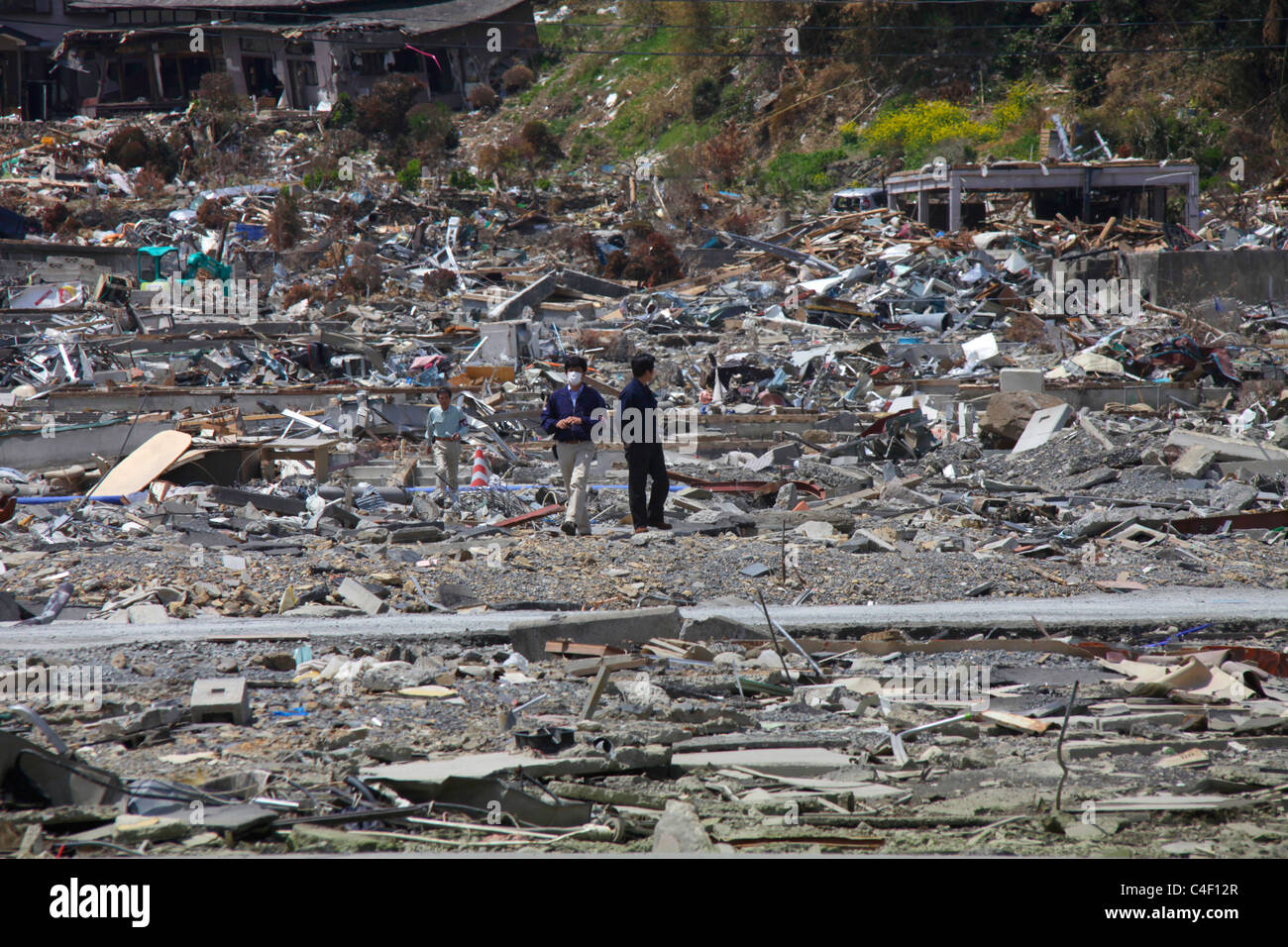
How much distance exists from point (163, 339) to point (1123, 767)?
694 inches

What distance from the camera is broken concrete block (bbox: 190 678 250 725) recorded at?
4.73 m

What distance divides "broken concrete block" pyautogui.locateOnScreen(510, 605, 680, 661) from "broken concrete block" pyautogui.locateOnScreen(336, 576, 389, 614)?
118cm

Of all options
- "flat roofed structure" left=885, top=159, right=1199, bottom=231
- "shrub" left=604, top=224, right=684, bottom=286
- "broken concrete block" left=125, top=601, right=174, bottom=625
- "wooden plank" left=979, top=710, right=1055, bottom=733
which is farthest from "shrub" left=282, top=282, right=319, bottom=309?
"wooden plank" left=979, top=710, right=1055, bottom=733

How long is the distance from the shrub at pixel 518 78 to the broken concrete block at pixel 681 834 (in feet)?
132

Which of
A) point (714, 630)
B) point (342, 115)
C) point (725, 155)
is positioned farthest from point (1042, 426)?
point (342, 115)

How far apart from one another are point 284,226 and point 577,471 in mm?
21144

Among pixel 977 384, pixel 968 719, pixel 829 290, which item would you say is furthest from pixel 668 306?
pixel 968 719

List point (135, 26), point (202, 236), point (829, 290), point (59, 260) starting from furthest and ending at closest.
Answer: point (135, 26) → point (202, 236) → point (59, 260) → point (829, 290)

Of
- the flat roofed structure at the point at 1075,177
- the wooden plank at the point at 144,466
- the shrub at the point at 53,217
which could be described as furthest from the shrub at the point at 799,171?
the wooden plank at the point at 144,466

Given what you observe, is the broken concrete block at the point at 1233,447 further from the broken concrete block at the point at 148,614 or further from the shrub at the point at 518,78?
the shrub at the point at 518,78

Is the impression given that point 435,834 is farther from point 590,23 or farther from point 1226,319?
point 590,23

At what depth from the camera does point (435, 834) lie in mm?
3600

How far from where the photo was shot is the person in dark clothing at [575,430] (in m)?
8.44

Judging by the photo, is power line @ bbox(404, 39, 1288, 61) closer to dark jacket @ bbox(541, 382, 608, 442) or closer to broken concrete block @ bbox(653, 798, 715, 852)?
dark jacket @ bbox(541, 382, 608, 442)
